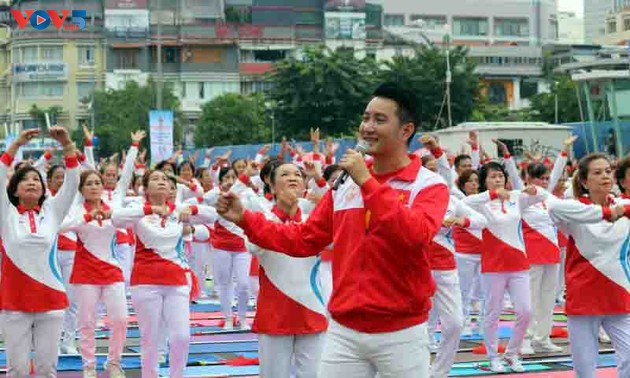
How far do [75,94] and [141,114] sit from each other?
24399mm

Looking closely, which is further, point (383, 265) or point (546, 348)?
point (546, 348)

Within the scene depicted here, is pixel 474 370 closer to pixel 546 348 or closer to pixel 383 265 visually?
pixel 546 348

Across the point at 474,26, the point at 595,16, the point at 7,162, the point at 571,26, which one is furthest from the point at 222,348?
the point at 571,26

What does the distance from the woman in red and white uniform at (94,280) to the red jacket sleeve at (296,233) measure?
5136 millimetres

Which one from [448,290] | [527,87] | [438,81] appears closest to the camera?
[448,290]

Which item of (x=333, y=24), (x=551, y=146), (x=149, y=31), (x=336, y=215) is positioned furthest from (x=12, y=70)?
(x=336, y=215)

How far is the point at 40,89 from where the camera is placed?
97750 millimetres

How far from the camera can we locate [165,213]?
34.1ft

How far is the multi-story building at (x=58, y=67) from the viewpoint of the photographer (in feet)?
315

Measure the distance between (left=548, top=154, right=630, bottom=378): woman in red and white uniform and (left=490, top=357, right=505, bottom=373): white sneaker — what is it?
3202mm

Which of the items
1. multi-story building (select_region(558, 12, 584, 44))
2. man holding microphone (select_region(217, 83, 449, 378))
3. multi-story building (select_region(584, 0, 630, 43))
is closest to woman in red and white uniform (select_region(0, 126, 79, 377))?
man holding microphone (select_region(217, 83, 449, 378))

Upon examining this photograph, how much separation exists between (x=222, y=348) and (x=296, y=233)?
25.1ft

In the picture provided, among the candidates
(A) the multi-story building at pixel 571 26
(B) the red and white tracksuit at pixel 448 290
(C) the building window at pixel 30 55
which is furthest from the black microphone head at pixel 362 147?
(A) the multi-story building at pixel 571 26

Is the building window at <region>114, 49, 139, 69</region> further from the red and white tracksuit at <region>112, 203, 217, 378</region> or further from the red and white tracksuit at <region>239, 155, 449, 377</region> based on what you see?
the red and white tracksuit at <region>239, 155, 449, 377</region>
